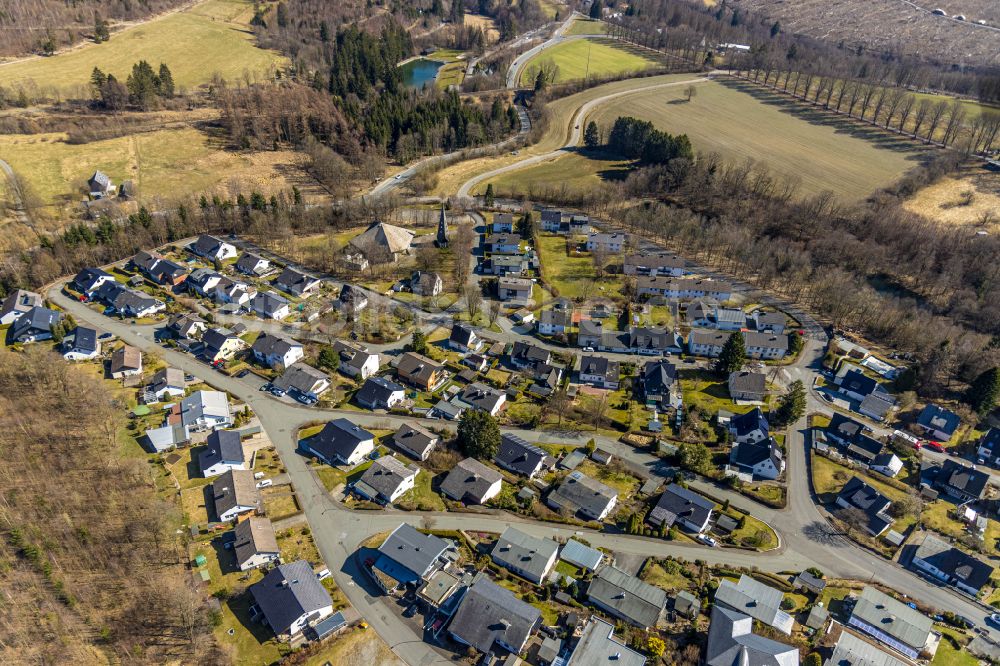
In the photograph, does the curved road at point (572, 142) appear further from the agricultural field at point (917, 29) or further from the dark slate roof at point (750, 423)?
the dark slate roof at point (750, 423)

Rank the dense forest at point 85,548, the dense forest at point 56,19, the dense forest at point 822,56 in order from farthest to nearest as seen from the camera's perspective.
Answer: the dense forest at point 822,56, the dense forest at point 56,19, the dense forest at point 85,548

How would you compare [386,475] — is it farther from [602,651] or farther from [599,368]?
[599,368]

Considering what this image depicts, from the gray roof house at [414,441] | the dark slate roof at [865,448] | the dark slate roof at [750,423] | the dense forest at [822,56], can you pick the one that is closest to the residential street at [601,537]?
the gray roof house at [414,441]

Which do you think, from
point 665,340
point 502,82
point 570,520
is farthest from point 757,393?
point 502,82

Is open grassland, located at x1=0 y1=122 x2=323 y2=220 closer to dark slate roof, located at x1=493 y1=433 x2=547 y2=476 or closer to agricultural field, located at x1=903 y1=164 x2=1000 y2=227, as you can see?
dark slate roof, located at x1=493 y1=433 x2=547 y2=476

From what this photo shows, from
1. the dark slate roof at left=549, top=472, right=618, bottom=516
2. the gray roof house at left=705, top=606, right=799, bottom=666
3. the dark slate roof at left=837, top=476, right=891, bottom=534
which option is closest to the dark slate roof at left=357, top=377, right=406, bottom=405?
the dark slate roof at left=549, top=472, right=618, bottom=516

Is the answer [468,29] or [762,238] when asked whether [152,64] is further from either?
[762,238]
